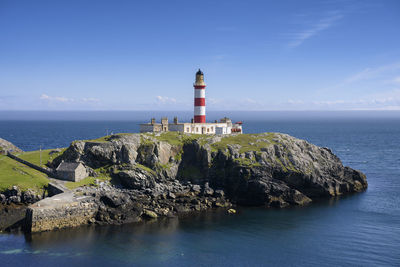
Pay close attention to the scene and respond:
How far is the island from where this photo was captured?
60.4 metres

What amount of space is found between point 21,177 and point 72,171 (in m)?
9.39

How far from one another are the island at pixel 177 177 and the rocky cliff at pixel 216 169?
0.19m

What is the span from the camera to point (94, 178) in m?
67.7

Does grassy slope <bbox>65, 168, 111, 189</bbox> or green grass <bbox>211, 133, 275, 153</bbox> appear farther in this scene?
green grass <bbox>211, 133, 275, 153</bbox>

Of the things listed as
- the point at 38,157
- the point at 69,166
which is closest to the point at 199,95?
the point at 69,166

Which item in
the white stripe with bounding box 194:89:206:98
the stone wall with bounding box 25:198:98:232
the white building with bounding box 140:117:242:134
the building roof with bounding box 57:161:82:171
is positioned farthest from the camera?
the white stripe with bounding box 194:89:206:98

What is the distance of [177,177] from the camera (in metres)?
74.1

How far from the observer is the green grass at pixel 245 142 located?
259 ft

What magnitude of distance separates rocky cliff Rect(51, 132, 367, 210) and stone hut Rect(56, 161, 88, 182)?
4.68m

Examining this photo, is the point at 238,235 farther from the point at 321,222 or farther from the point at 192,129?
the point at 192,129

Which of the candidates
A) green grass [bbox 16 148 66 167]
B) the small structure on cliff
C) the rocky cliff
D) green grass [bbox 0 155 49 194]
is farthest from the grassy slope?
the small structure on cliff

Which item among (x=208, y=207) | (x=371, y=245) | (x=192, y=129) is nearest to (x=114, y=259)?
(x=208, y=207)

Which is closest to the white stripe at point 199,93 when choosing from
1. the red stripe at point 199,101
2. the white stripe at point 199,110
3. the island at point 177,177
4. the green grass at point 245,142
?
the red stripe at point 199,101

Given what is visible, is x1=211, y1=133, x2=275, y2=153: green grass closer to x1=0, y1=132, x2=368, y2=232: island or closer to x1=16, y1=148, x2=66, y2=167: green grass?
x1=0, y1=132, x2=368, y2=232: island
